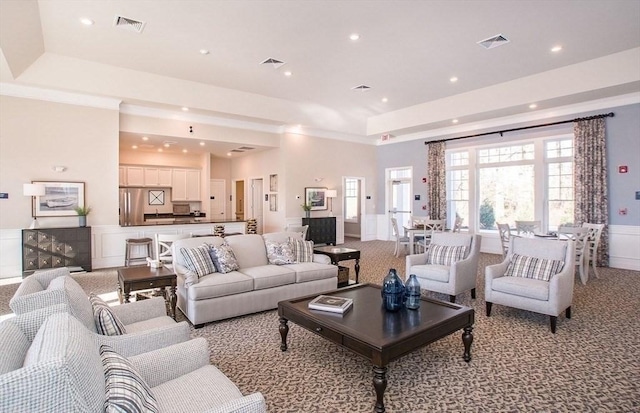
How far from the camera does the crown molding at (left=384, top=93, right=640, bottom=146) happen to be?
696 centimetres

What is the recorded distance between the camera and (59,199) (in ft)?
21.8

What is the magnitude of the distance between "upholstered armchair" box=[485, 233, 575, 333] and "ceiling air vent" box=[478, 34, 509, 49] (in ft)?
10.6

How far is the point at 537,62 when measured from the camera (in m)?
6.48

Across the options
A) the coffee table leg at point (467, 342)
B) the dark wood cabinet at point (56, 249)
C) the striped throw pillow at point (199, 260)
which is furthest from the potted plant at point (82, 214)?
the coffee table leg at point (467, 342)

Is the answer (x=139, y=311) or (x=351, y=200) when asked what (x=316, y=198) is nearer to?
(x=351, y=200)

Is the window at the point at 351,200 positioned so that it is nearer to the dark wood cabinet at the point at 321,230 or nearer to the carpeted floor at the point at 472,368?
the dark wood cabinet at the point at 321,230

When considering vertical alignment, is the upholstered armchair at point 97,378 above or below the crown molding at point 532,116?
below

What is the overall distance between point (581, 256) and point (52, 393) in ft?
23.3

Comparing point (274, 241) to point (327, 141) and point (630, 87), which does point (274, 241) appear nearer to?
point (327, 141)

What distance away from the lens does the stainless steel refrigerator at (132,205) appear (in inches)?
423

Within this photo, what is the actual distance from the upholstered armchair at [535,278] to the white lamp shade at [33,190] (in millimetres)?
7433

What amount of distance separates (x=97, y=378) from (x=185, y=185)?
1125 cm

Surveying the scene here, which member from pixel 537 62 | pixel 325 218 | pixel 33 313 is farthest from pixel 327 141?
pixel 33 313

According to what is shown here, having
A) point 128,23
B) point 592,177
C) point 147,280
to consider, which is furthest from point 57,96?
point 592,177
